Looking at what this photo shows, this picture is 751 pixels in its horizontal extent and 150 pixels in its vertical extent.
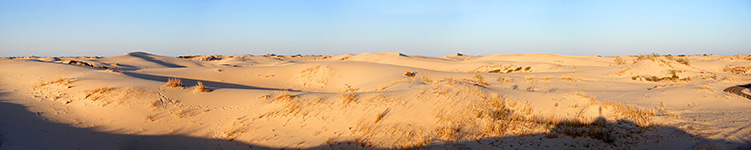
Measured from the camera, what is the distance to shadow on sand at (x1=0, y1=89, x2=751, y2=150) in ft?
15.7

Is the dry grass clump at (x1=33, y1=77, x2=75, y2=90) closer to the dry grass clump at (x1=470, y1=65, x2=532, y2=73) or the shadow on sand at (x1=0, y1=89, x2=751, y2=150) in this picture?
the shadow on sand at (x1=0, y1=89, x2=751, y2=150)

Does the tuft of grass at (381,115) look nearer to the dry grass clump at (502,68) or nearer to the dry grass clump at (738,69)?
the dry grass clump at (502,68)

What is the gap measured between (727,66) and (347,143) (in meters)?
17.9

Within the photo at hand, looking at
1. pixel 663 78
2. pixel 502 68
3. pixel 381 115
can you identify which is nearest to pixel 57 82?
pixel 381 115

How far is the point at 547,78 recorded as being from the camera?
11992 mm

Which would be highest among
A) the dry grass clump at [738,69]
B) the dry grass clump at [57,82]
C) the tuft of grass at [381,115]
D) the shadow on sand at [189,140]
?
the dry grass clump at [738,69]

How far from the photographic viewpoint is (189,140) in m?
6.14

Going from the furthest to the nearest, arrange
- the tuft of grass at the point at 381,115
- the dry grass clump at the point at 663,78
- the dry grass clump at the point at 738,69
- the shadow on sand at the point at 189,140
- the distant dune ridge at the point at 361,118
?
1. the dry grass clump at the point at 738,69
2. the dry grass clump at the point at 663,78
3. the tuft of grass at the point at 381,115
4. the distant dune ridge at the point at 361,118
5. the shadow on sand at the point at 189,140

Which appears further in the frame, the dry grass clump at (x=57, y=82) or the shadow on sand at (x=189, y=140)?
the dry grass clump at (x=57, y=82)

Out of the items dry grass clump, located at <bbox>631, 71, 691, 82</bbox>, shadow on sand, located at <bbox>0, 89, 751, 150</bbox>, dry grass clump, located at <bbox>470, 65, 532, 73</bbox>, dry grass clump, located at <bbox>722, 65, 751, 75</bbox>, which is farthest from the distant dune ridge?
dry grass clump, located at <bbox>470, 65, 532, 73</bbox>

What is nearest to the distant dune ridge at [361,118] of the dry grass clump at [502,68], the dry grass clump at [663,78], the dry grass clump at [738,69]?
the dry grass clump at [663,78]

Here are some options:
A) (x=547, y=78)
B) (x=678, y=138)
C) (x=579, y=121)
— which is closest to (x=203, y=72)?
(x=547, y=78)

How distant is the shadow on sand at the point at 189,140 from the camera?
479 centimetres

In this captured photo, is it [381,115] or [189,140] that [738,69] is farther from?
[189,140]
